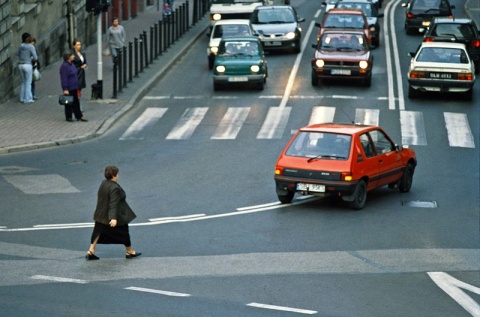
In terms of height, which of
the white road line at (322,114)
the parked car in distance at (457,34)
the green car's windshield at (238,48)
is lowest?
the parked car in distance at (457,34)

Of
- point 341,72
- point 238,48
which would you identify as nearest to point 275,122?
point 341,72

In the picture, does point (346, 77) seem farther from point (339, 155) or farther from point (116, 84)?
point (339, 155)

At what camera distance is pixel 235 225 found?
1906 cm

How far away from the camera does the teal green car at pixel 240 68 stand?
1362 inches

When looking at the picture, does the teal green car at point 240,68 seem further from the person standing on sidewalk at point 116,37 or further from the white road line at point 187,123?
the person standing on sidewalk at point 116,37

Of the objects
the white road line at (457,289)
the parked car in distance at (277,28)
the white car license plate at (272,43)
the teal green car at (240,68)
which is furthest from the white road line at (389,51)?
the white road line at (457,289)

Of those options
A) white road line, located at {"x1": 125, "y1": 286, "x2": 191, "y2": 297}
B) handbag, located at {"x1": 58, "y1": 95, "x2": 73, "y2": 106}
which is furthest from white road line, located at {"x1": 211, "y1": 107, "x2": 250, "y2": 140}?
white road line, located at {"x1": 125, "y1": 286, "x2": 191, "y2": 297}

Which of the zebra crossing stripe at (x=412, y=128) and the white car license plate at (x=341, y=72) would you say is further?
the white car license plate at (x=341, y=72)

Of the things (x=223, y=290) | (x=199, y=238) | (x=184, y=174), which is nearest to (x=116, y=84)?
(x=184, y=174)

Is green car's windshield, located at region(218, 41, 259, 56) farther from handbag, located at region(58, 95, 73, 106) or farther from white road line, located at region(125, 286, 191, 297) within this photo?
white road line, located at region(125, 286, 191, 297)

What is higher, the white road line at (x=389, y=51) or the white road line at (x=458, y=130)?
the white road line at (x=458, y=130)

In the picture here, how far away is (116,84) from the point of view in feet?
110

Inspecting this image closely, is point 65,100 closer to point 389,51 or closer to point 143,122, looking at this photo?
point 143,122

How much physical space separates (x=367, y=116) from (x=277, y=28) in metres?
12.7
